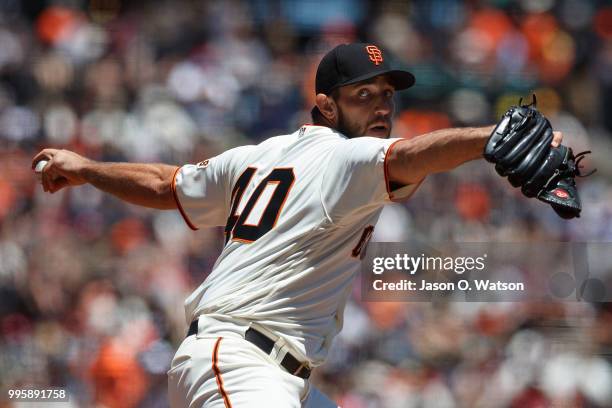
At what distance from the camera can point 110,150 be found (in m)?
5.18

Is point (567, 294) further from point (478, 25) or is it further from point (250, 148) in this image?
point (250, 148)

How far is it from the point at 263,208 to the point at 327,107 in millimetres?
445

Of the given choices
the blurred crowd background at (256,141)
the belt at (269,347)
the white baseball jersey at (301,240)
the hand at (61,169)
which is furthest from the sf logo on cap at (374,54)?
the blurred crowd background at (256,141)

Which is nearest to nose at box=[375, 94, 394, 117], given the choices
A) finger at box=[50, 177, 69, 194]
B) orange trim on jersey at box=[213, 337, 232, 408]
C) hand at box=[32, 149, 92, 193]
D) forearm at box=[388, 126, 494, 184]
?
forearm at box=[388, 126, 494, 184]

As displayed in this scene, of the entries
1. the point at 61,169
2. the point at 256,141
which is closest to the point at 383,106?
the point at 61,169

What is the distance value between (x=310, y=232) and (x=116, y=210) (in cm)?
275

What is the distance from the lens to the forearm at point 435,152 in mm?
2174

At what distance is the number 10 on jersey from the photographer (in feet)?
8.83

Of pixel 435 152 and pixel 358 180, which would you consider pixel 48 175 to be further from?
pixel 435 152

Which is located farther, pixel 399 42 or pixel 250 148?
pixel 399 42

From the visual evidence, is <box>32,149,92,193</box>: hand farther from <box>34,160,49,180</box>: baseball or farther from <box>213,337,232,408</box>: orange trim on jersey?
<box>213,337,232,408</box>: orange trim on jersey

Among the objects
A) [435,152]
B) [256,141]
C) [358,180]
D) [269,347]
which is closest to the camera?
[435,152]

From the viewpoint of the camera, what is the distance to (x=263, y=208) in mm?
2719

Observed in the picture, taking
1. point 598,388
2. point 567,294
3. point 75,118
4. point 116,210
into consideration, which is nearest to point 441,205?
point 567,294
